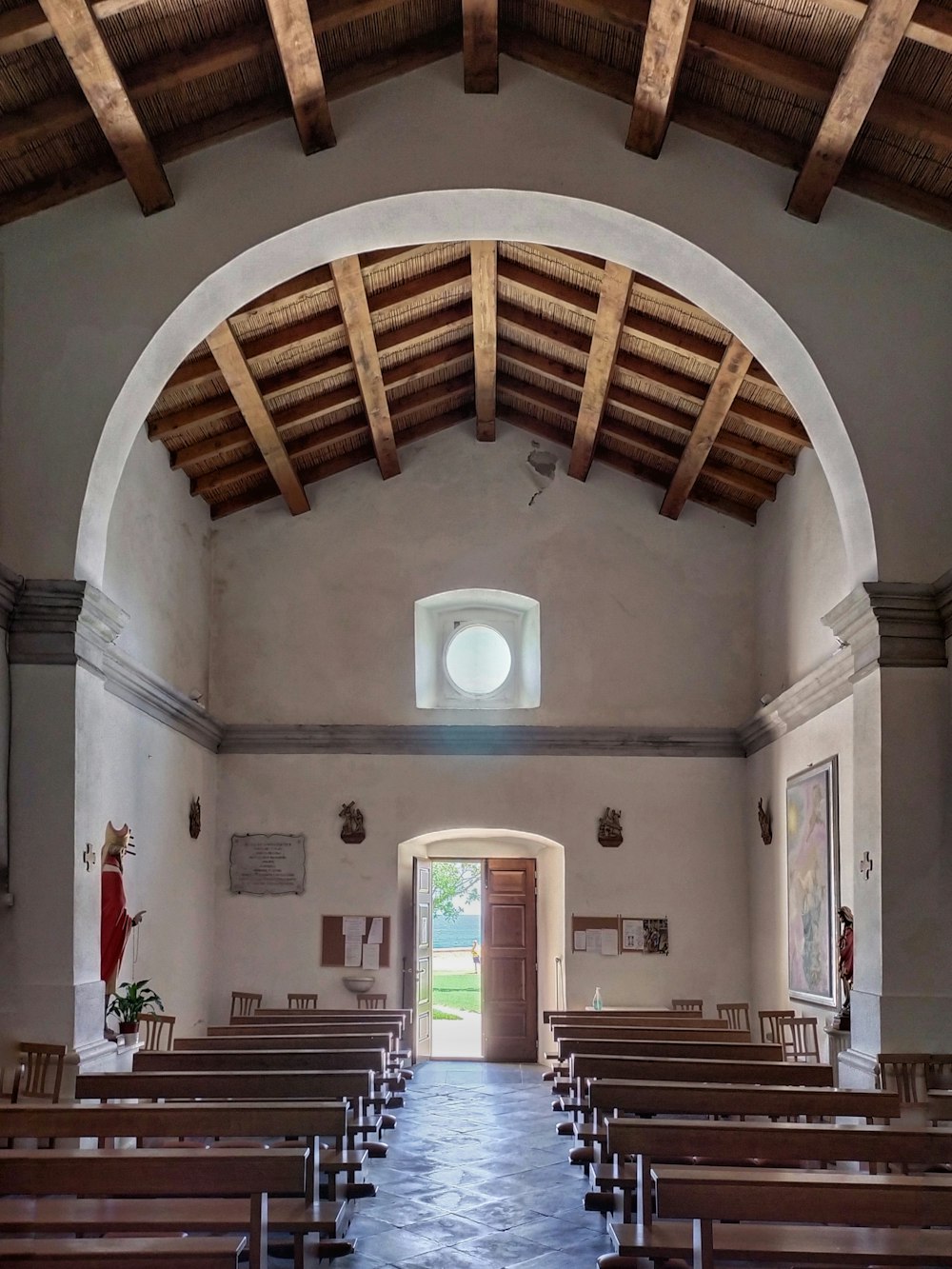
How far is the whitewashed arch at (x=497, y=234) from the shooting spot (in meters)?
7.23

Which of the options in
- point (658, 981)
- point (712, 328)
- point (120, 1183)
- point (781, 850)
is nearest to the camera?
point (120, 1183)

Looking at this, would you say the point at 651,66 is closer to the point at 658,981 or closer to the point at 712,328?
the point at 712,328

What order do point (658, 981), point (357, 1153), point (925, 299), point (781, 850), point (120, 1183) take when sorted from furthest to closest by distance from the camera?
point (658, 981), point (781, 850), point (925, 299), point (357, 1153), point (120, 1183)

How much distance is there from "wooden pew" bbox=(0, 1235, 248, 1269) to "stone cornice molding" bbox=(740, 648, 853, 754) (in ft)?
18.1

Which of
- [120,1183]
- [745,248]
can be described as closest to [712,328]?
[745,248]

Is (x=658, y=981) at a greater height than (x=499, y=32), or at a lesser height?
lesser

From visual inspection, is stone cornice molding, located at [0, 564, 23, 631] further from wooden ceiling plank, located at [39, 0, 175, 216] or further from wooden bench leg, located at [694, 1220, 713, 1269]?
wooden bench leg, located at [694, 1220, 713, 1269]

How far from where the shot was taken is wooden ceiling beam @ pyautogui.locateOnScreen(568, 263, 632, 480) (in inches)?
375

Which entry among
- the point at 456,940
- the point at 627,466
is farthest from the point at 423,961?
the point at 456,940

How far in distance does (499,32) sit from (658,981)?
8.09 metres

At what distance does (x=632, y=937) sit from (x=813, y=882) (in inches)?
105

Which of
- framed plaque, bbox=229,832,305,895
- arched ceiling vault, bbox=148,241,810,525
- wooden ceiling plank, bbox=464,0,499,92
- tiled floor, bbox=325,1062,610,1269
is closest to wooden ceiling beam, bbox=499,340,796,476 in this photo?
arched ceiling vault, bbox=148,241,810,525

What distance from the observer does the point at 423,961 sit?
43.4ft

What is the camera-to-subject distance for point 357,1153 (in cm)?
599
